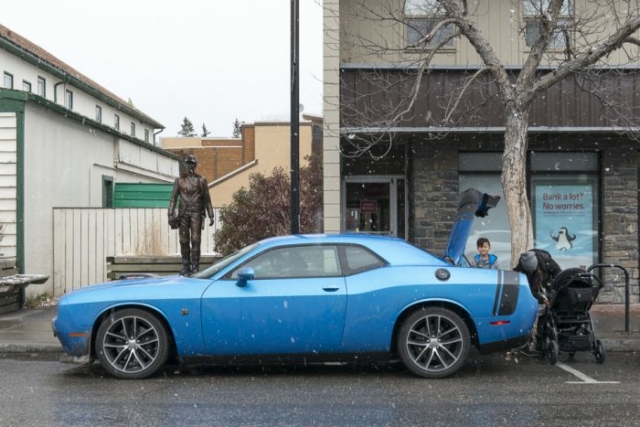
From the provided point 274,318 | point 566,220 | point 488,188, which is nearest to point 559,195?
point 566,220

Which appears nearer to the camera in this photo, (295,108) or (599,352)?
(599,352)

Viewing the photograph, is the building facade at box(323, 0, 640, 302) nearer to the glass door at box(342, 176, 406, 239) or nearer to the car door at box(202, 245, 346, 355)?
the glass door at box(342, 176, 406, 239)

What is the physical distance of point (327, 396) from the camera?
7090 mm

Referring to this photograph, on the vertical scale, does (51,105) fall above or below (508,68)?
below

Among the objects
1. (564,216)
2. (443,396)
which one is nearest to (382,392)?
Result: (443,396)

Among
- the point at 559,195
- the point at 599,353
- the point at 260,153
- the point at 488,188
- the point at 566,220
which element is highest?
the point at 260,153

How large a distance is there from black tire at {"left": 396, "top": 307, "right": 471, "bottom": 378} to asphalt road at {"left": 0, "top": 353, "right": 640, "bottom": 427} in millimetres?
167

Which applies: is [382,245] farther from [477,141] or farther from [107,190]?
[107,190]

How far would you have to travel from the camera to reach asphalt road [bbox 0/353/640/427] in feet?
20.3

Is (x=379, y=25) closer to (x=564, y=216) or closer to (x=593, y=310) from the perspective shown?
(x=564, y=216)

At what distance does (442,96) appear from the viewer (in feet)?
42.0

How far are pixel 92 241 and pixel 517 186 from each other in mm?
8339

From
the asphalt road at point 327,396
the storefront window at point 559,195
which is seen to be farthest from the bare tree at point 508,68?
the asphalt road at point 327,396

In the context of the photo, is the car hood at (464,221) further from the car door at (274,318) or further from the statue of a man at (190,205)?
the statue of a man at (190,205)
